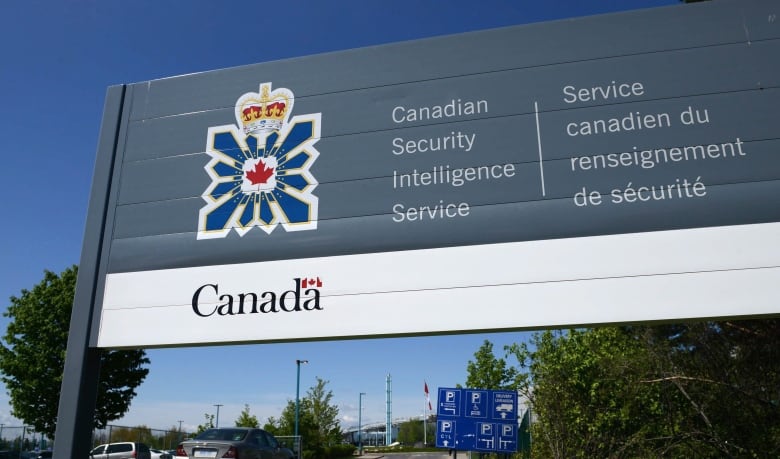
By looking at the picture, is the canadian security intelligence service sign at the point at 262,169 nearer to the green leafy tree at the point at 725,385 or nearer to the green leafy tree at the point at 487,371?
the green leafy tree at the point at 725,385

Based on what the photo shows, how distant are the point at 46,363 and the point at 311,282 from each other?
24819 millimetres

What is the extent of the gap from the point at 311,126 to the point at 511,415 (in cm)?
1217

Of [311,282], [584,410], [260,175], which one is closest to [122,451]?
[584,410]

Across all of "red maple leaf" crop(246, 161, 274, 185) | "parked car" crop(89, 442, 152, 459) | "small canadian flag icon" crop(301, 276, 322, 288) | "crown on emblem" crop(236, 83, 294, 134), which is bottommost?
"parked car" crop(89, 442, 152, 459)

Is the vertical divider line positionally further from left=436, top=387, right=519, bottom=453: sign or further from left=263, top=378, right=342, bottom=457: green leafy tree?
left=263, top=378, right=342, bottom=457: green leafy tree

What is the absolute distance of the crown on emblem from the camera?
6.30 metres

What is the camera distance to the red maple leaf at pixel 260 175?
6.08 meters

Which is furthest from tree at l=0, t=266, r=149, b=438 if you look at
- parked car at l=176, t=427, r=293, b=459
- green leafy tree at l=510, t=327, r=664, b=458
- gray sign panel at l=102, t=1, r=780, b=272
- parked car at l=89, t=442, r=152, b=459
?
gray sign panel at l=102, t=1, r=780, b=272

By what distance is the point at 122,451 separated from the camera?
77.6 ft

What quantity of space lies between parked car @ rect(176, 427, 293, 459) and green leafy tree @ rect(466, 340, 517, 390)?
45.5ft

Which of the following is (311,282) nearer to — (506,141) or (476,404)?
(506,141)

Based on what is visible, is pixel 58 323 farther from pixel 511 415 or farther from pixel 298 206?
pixel 298 206

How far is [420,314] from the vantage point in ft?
17.4

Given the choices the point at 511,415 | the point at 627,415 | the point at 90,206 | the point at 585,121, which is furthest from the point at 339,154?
the point at 511,415
